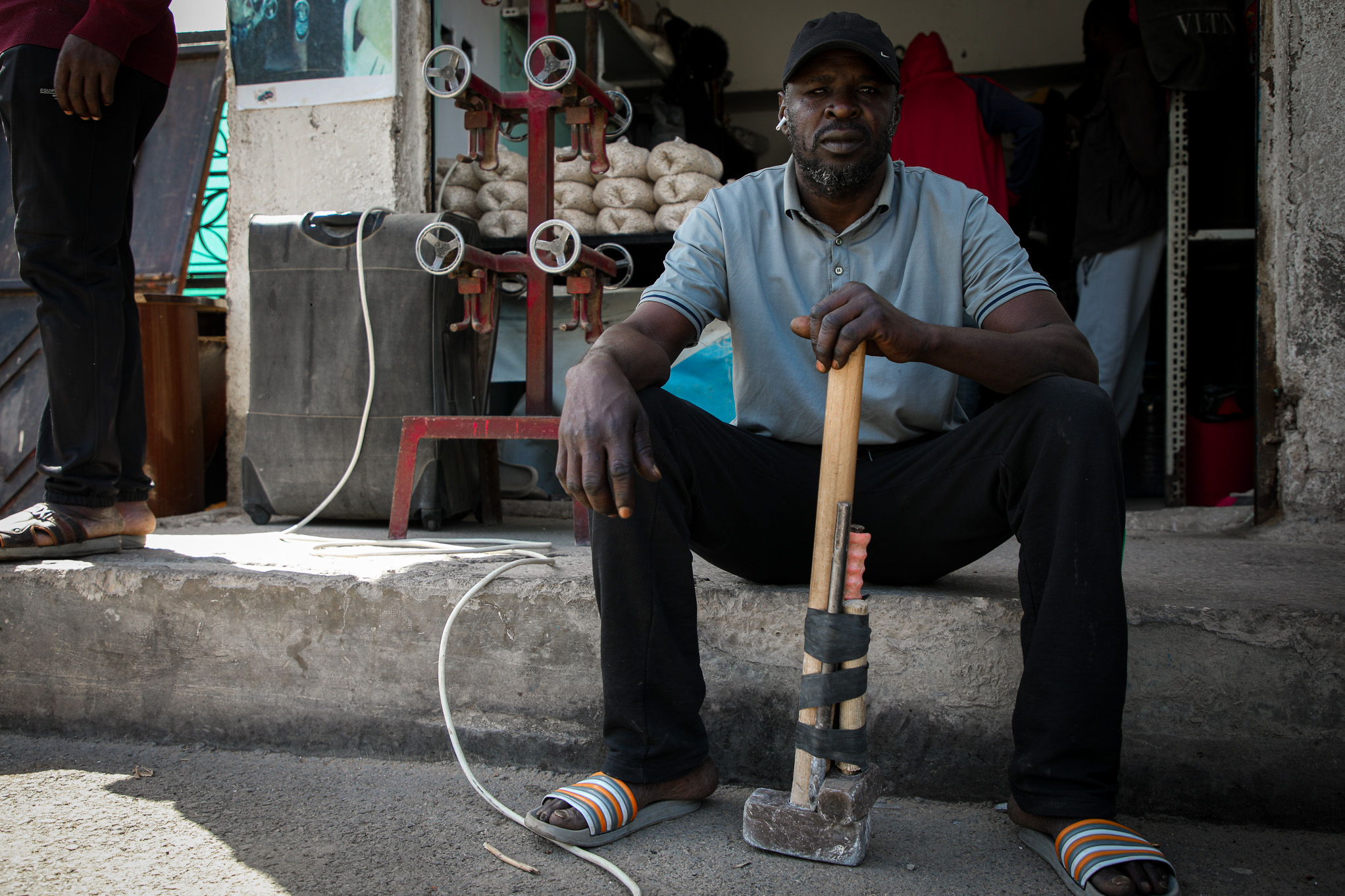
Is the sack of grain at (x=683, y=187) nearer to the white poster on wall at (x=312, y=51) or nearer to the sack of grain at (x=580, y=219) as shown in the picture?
the sack of grain at (x=580, y=219)

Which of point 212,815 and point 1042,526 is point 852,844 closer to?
point 1042,526

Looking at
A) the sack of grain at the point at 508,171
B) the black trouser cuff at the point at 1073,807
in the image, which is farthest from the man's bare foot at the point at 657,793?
the sack of grain at the point at 508,171

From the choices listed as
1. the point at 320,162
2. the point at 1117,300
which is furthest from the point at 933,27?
the point at 320,162

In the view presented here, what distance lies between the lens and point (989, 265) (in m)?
1.68

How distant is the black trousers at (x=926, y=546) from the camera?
1286 mm

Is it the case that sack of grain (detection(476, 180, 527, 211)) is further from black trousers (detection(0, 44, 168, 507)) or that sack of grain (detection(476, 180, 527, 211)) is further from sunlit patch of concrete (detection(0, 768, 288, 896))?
sunlit patch of concrete (detection(0, 768, 288, 896))

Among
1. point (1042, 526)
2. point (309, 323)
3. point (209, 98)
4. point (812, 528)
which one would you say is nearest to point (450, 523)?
point (309, 323)

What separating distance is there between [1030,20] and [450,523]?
5.31 meters

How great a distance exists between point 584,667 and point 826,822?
23.7 inches

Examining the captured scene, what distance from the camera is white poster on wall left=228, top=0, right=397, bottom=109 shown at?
130 inches

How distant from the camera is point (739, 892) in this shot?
4.17 feet

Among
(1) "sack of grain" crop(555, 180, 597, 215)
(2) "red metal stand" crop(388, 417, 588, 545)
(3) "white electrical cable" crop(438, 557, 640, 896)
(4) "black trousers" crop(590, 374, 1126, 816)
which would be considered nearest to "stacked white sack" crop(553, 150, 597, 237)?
(1) "sack of grain" crop(555, 180, 597, 215)

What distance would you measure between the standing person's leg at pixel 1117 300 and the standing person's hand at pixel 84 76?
3.39m

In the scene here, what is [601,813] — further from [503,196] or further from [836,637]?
[503,196]
